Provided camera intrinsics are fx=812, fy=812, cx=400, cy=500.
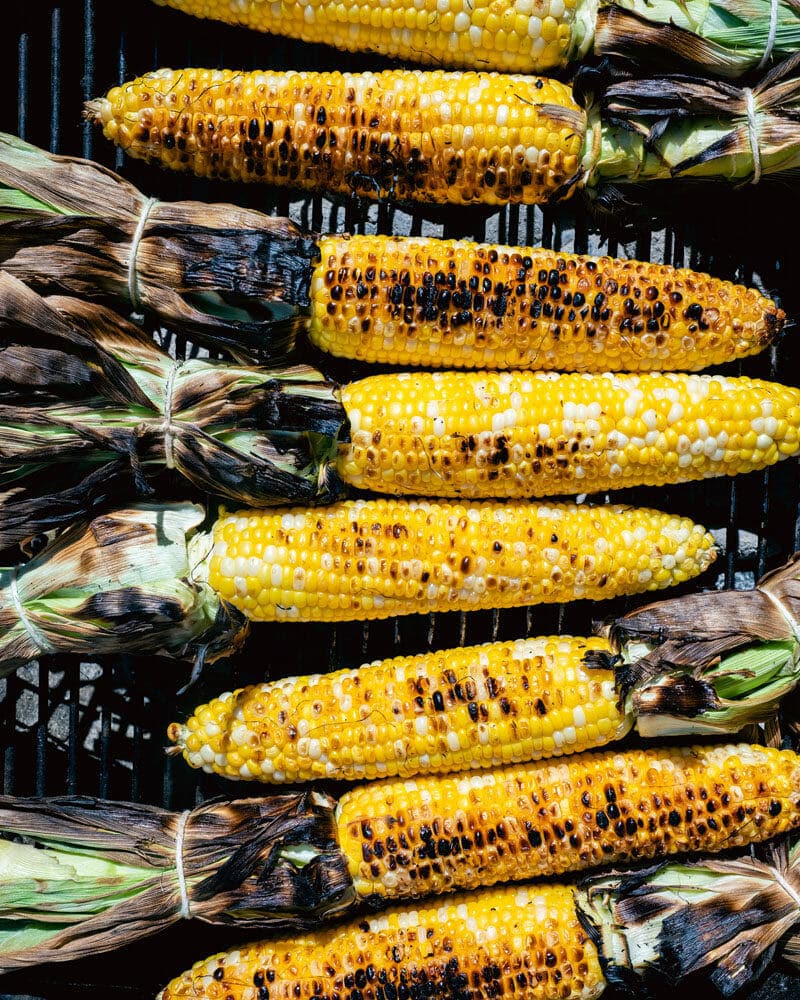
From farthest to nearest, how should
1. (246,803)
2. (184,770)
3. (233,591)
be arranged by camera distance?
(184,770), (246,803), (233,591)

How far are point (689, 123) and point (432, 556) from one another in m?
1.38

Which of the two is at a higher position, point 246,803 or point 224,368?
point 224,368

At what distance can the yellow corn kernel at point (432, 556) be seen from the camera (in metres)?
2.12

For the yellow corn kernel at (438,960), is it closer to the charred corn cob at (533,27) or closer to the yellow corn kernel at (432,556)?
the yellow corn kernel at (432,556)

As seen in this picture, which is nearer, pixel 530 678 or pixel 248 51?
pixel 530 678

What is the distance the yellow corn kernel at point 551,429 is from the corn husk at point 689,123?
1.98 feet

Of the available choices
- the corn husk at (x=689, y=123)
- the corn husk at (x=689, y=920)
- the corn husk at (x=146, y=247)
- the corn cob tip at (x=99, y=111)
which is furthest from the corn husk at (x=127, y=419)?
the corn husk at (x=689, y=920)

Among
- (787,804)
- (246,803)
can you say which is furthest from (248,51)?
(787,804)

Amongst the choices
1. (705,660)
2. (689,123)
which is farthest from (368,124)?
(705,660)

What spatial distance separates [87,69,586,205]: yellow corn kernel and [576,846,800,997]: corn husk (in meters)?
1.94

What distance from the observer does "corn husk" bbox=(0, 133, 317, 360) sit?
2141 millimetres

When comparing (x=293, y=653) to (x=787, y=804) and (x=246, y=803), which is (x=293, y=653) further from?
A: (x=787, y=804)

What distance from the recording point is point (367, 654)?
2.54 meters

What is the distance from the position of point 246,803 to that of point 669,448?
4.97 ft
